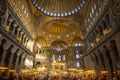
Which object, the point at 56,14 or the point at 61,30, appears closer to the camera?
the point at 56,14

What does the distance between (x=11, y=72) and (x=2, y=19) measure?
355 inches

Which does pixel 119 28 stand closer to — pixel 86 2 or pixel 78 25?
pixel 86 2

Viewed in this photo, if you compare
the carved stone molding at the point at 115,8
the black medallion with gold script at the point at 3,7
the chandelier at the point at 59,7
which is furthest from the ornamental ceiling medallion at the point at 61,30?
the carved stone molding at the point at 115,8

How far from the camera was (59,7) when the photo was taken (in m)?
39.0

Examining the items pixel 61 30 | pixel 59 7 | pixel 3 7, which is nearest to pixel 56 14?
pixel 59 7

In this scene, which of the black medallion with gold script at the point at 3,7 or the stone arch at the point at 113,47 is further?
the stone arch at the point at 113,47

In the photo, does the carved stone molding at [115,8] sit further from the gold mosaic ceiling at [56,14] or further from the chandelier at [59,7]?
the chandelier at [59,7]

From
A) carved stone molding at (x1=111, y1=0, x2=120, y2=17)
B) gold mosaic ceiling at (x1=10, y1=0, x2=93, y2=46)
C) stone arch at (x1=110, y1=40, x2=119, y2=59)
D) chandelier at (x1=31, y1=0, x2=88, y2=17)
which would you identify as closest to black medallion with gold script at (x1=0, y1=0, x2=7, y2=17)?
carved stone molding at (x1=111, y1=0, x2=120, y2=17)

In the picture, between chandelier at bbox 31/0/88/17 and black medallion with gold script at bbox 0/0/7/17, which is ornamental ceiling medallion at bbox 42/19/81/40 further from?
black medallion with gold script at bbox 0/0/7/17

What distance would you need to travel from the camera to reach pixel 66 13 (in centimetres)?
3906

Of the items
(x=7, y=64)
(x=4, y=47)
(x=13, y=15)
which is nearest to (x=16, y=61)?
(x=7, y=64)

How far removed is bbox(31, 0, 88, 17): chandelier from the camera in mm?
36312

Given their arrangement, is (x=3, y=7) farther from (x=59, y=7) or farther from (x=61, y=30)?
(x=61, y=30)

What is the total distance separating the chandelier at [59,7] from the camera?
36.3 meters
